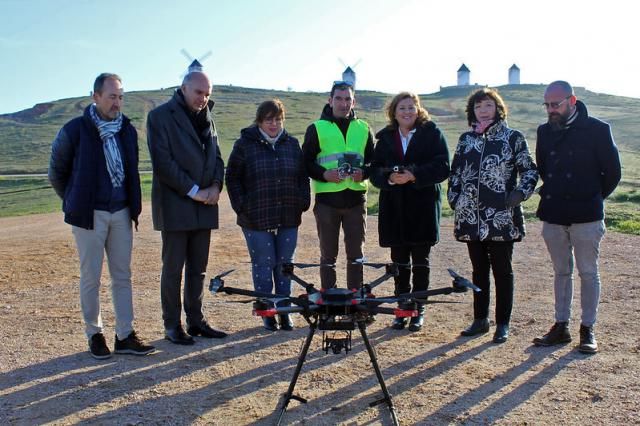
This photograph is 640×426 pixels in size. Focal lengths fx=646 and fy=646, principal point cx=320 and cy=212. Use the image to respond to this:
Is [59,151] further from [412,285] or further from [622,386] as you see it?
[622,386]

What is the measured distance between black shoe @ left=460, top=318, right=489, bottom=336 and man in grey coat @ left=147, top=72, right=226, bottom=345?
2339 millimetres

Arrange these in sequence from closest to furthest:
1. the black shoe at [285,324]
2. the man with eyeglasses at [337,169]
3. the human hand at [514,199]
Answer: the human hand at [514,199], the man with eyeglasses at [337,169], the black shoe at [285,324]

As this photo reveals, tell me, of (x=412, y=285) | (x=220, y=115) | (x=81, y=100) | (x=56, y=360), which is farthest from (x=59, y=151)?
(x=81, y=100)

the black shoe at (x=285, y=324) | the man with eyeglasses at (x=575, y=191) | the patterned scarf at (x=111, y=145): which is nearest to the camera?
the patterned scarf at (x=111, y=145)

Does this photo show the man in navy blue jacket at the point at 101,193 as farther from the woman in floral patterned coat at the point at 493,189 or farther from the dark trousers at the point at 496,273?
the dark trousers at the point at 496,273

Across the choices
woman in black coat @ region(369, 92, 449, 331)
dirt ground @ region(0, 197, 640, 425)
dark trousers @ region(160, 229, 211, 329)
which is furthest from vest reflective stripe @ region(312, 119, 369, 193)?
dirt ground @ region(0, 197, 640, 425)

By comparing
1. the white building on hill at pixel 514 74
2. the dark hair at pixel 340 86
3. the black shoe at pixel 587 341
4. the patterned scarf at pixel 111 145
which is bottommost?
the black shoe at pixel 587 341

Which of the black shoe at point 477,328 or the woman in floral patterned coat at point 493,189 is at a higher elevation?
the woman in floral patterned coat at point 493,189

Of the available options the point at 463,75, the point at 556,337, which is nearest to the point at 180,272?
the point at 556,337

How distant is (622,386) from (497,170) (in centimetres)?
206

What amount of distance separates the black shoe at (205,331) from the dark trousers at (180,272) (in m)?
0.04

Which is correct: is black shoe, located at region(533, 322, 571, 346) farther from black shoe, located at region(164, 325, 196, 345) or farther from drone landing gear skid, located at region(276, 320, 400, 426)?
black shoe, located at region(164, 325, 196, 345)

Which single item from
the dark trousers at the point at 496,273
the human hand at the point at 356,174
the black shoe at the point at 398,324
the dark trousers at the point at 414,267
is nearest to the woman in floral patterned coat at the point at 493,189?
the dark trousers at the point at 496,273

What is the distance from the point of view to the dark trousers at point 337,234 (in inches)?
253
